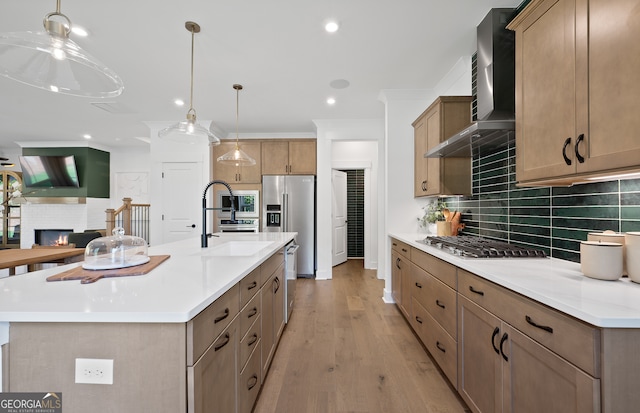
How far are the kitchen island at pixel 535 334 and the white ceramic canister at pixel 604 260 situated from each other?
1.5 inches

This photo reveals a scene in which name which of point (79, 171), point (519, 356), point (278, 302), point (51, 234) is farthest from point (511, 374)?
point (51, 234)

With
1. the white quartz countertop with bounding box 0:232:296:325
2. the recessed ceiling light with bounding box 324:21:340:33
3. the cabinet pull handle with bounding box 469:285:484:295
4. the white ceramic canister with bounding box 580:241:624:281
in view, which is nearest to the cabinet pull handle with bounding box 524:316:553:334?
the cabinet pull handle with bounding box 469:285:484:295

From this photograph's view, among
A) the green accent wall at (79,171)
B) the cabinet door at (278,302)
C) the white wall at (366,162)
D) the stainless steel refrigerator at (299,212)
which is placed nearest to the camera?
the cabinet door at (278,302)

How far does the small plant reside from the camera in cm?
310

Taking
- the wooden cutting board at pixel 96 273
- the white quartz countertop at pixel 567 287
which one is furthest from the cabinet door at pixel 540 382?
the wooden cutting board at pixel 96 273

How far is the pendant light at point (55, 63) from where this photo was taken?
1.09 metres

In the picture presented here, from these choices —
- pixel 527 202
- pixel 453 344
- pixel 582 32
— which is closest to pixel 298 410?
pixel 453 344

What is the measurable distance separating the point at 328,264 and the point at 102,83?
12.5 feet

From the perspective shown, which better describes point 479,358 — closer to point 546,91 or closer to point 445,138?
point 546,91

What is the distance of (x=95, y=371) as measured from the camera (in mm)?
793

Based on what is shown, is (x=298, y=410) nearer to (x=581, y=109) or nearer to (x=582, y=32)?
(x=581, y=109)

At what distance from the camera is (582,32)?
3.72 ft

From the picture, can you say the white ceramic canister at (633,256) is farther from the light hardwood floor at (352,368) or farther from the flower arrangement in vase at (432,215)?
the flower arrangement in vase at (432,215)

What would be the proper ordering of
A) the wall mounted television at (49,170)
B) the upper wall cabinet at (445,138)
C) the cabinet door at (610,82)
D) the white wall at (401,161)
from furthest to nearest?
the wall mounted television at (49,170) → the white wall at (401,161) → the upper wall cabinet at (445,138) → the cabinet door at (610,82)
